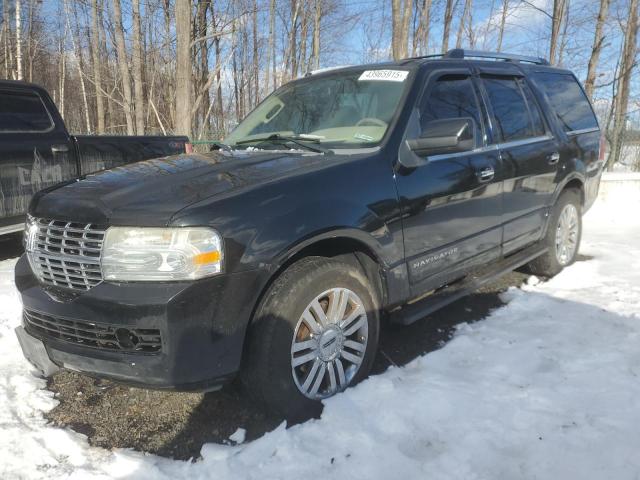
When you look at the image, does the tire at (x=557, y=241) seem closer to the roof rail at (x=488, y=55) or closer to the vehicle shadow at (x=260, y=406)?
the vehicle shadow at (x=260, y=406)

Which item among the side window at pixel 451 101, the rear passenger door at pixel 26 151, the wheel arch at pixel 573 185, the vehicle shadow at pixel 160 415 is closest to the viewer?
the vehicle shadow at pixel 160 415

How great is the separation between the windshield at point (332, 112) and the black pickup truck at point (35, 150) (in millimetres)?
3033

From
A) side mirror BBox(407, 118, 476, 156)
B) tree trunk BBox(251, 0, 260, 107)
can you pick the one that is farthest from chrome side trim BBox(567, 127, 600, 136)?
tree trunk BBox(251, 0, 260, 107)

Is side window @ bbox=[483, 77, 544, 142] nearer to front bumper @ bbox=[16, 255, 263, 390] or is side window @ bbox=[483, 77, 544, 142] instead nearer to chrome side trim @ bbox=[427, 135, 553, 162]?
chrome side trim @ bbox=[427, 135, 553, 162]

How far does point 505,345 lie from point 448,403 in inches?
37.0

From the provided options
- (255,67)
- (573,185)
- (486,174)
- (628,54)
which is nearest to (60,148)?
(486,174)

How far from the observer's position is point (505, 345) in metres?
3.33

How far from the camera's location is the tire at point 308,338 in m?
2.31

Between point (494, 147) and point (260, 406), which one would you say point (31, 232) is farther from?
point (494, 147)

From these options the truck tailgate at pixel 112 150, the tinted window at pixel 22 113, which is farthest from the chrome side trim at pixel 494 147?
the tinted window at pixel 22 113

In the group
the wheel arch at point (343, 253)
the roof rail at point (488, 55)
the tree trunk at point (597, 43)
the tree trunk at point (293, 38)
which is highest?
the tree trunk at point (293, 38)

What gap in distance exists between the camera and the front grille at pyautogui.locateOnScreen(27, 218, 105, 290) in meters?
2.16

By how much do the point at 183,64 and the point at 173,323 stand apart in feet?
31.3

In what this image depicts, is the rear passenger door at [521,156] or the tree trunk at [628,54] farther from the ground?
the tree trunk at [628,54]
